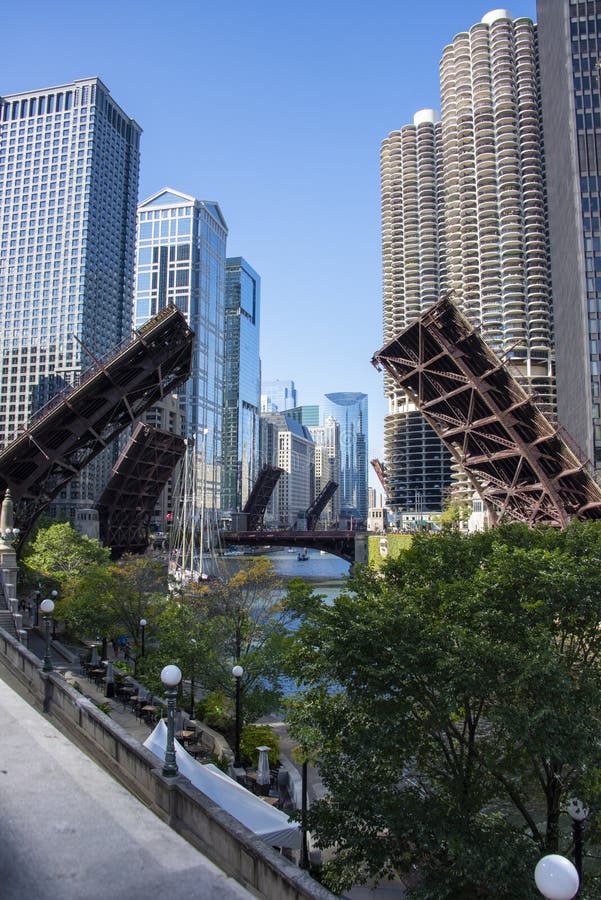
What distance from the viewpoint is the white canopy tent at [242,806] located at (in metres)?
13.6

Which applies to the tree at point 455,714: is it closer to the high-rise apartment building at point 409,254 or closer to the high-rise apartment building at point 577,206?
the high-rise apartment building at point 577,206

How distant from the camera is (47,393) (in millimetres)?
150000

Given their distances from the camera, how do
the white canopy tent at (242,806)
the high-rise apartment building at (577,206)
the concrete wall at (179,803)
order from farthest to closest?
1. the high-rise apartment building at (577,206)
2. the white canopy tent at (242,806)
3. the concrete wall at (179,803)

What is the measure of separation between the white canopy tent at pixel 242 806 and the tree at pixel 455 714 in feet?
3.10

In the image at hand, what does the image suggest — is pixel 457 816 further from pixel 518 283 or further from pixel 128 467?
pixel 518 283

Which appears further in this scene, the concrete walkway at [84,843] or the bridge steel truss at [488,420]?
the bridge steel truss at [488,420]

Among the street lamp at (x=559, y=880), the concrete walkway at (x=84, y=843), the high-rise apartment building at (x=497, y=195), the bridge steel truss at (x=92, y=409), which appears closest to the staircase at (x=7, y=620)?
the bridge steel truss at (x=92, y=409)

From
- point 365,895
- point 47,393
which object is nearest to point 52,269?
point 47,393

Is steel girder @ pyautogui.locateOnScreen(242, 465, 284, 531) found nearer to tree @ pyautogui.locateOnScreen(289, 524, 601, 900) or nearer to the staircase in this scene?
the staircase

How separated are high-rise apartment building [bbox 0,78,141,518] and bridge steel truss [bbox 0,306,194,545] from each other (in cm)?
11052

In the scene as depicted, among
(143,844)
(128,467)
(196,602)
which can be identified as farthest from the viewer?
(128,467)

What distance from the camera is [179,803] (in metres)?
9.89

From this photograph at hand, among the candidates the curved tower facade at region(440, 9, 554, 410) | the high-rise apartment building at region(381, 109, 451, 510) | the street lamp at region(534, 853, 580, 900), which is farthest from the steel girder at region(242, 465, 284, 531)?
the street lamp at region(534, 853, 580, 900)

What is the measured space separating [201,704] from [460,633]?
19968 millimetres
